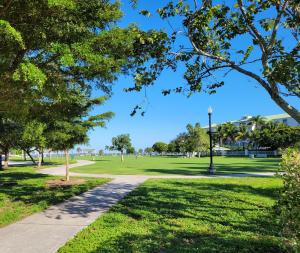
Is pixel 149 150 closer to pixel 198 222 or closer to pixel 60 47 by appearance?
pixel 198 222

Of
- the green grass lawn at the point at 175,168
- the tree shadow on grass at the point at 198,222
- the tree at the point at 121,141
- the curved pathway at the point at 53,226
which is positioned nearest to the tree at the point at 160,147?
the tree at the point at 121,141

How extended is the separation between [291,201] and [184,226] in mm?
3511

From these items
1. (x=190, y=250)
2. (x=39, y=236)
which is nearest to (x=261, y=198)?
(x=190, y=250)

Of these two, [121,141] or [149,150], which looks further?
[149,150]

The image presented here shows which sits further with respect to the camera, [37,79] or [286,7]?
[286,7]

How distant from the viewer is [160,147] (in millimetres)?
125875

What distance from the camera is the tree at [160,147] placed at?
12459cm

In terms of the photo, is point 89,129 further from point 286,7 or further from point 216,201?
point 286,7

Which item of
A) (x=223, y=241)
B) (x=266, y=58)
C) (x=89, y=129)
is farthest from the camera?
(x=89, y=129)

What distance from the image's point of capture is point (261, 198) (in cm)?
1191

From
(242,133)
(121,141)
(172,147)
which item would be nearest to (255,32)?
(121,141)

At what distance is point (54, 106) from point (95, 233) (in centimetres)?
475

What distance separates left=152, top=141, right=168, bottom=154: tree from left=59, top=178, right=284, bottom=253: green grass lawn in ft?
368

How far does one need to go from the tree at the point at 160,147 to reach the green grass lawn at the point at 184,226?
112015 mm
